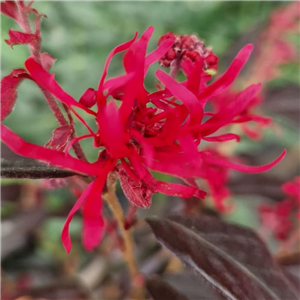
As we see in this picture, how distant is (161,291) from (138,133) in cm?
25

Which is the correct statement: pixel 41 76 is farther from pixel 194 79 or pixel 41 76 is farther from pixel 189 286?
pixel 189 286

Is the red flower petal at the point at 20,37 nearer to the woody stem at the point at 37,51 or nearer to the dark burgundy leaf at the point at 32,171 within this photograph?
the woody stem at the point at 37,51

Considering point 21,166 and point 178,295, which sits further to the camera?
point 178,295

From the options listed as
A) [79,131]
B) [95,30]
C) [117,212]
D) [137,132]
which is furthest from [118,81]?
[95,30]

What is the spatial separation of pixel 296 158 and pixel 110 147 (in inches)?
48.2

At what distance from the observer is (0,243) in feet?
2.24

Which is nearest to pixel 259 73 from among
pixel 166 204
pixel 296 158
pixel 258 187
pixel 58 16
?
pixel 258 187

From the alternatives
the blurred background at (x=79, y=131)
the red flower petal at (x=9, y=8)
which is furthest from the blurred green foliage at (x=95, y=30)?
the red flower petal at (x=9, y=8)

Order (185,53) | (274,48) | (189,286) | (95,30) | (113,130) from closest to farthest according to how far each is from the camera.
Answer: (113,130) → (185,53) → (189,286) → (274,48) → (95,30)

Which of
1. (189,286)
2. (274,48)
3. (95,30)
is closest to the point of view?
(189,286)

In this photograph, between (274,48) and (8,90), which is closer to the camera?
(8,90)

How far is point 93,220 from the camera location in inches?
10.7

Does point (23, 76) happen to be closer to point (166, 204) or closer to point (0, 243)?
point (0, 243)

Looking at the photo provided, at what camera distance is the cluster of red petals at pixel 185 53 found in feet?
1.27
